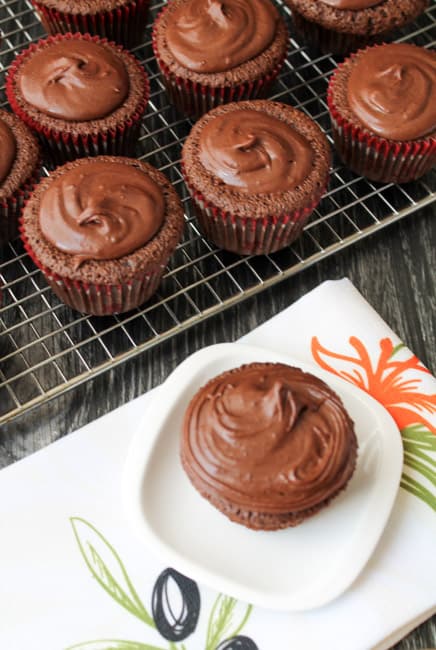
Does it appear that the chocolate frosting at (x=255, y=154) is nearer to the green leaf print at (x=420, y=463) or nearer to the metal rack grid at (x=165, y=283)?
the metal rack grid at (x=165, y=283)

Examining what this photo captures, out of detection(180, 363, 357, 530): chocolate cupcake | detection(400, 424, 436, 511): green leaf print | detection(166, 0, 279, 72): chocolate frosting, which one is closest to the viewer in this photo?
detection(180, 363, 357, 530): chocolate cupcake

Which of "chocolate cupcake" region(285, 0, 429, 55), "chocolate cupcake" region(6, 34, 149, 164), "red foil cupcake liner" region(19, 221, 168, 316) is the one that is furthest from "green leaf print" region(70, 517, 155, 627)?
"chocolate cupcake" region(285, 0, 429, 55)

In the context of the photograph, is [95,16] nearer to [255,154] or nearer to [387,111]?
[255,154]

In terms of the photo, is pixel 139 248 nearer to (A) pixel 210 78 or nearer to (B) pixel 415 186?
(A) pixel 210 78

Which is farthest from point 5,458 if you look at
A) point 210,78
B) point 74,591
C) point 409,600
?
point 210,78

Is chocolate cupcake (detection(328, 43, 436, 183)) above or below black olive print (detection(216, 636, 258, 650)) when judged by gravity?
above

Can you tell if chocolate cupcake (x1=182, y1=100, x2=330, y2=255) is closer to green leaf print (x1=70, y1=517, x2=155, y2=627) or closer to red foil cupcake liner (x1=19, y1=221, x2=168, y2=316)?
red foil cupcake liner (x1=19, y1=221, x2=168, y2=316)

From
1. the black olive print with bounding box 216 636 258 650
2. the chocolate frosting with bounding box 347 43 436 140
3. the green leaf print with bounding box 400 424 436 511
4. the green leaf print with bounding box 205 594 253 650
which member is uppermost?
the chocolate frosting with bounding box 347 43 436 140
